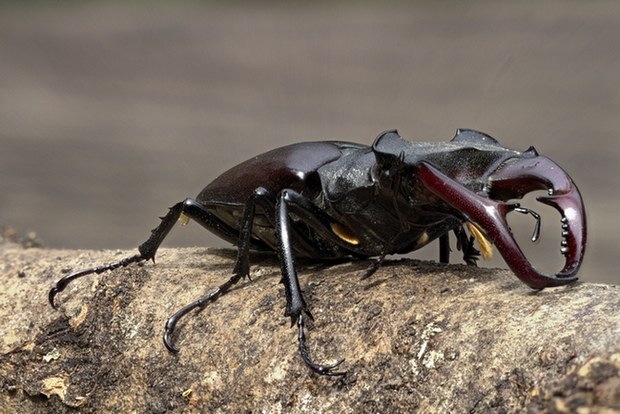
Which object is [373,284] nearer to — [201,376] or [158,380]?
[201,376]

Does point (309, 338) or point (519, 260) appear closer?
point (519, 260)

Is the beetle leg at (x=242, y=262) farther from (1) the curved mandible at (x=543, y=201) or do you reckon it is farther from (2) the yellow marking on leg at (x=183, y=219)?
(1) the curved mandible at (x=543, y=201)

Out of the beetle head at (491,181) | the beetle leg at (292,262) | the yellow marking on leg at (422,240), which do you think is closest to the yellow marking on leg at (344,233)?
the beetle leg at (292,262)

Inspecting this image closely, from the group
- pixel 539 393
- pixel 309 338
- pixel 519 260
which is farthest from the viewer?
pixel 309 338

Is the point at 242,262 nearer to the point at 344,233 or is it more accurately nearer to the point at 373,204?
the point at 344,233

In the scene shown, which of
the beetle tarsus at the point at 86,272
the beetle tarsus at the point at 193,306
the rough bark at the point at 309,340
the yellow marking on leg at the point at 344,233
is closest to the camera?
the rough bark at the point at 309,340

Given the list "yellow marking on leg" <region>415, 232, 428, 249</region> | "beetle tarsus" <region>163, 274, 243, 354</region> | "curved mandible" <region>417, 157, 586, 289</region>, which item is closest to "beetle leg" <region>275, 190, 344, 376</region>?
"beetle tarsus" <region>163, 274, 243, 354</region>

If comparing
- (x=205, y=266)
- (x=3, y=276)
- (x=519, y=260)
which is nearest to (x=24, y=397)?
(x=3, y=276)
